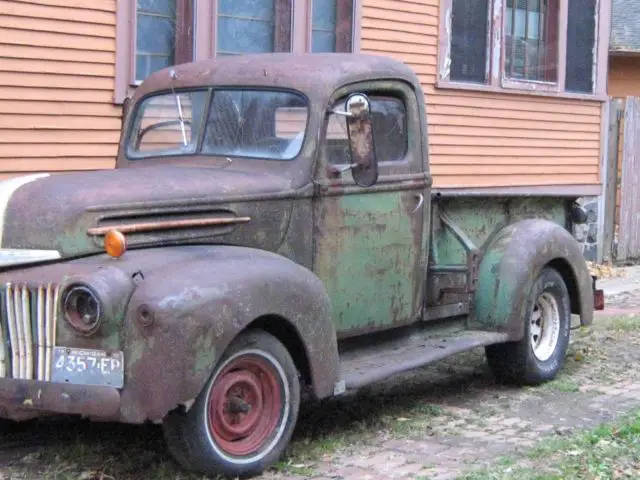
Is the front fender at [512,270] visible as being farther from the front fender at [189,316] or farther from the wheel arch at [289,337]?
the front fender at [189,316]

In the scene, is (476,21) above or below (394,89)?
above

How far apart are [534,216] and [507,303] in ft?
3.43

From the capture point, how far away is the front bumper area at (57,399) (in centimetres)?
491

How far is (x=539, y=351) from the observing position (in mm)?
7844

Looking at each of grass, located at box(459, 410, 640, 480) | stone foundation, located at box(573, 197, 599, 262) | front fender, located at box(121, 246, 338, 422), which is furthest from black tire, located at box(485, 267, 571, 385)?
stone foundation, located at box(573, 197, 599, 262)

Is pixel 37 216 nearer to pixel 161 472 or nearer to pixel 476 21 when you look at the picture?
pixel 161 472

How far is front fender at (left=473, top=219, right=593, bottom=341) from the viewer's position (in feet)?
24.0

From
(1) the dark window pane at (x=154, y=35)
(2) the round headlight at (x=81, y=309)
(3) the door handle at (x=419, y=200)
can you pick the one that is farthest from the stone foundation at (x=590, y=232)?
(2) the round headlight at (x=81, y=309)

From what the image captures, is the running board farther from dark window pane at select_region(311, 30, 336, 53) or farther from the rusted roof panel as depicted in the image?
the rusted roof panel

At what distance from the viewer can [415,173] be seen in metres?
6.96

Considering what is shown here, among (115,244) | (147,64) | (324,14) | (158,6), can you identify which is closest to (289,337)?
(115,244)

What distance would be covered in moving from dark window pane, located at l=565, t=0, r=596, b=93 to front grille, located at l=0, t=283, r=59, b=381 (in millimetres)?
11402

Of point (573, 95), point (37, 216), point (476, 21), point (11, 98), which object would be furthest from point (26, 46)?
point (573, 95)

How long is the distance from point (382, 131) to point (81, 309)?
2.51 metres
